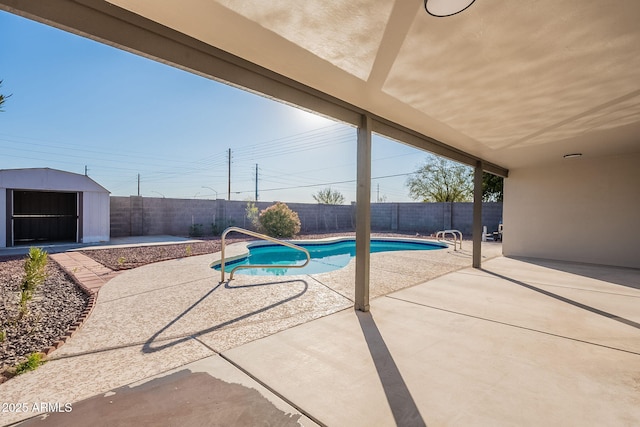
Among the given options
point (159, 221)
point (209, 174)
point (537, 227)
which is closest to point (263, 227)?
point (159, 221)

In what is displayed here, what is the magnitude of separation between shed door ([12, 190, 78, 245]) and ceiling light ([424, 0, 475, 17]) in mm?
11083

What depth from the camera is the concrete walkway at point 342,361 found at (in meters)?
1.56

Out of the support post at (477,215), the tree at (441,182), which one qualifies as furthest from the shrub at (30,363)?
the tree at (441,182)

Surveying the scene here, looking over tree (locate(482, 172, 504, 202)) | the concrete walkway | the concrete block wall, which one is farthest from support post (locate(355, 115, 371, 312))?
tree (locate(482, 172, 504, 202))

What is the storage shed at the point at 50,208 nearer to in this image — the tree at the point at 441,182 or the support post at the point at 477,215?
the support post at the point at 477,215

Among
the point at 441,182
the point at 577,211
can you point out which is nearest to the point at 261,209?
the point at 577,211

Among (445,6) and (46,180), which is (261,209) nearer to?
(46,180)

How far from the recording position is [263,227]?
420 inches

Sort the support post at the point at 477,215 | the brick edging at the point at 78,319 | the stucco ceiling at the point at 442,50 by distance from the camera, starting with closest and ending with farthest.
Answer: the stucco ceiling at the point at 442,50 → the brick edging at the point at 78,319 → the support post at the point at 477,215

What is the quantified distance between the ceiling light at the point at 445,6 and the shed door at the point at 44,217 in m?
11.1

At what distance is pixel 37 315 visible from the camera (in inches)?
113

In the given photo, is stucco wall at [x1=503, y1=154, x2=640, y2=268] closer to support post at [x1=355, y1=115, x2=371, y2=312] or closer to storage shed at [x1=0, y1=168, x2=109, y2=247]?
support post at [x1=355, y1=115, x2=371, y2=312]

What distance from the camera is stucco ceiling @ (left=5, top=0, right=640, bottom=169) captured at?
5.17ft

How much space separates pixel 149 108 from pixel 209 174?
1949cm
